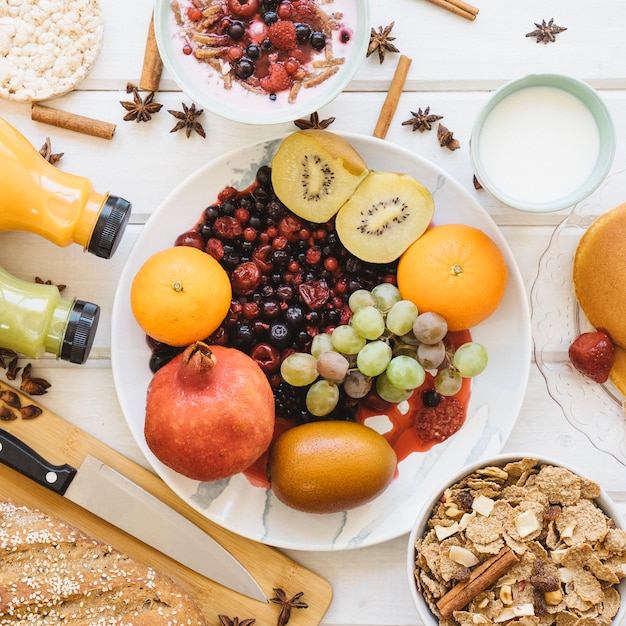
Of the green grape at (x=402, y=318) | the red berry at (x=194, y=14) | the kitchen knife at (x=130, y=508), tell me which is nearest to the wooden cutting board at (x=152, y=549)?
the kitchen knife at (x=130, y=508)

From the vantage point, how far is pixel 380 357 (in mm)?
1119

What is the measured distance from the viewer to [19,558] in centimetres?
114

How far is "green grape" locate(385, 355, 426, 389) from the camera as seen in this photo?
3.68 feet

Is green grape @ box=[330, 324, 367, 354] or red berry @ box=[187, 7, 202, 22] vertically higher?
red berry @ box=[187, 7, 202, 22]

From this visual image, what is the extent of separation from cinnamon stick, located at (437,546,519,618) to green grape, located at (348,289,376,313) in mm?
438

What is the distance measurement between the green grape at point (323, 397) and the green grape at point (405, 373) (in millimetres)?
95

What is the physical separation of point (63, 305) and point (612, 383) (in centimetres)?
97

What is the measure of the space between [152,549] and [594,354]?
0.85 m

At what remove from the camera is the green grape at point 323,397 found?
3.76ft

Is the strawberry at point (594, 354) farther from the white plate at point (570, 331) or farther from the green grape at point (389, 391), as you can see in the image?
the green grape at point (389, 391)

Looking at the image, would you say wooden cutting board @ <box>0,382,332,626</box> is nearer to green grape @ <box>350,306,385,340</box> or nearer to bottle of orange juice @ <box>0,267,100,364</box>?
bottle of orange juice @ <box>0,267,100,364</box>

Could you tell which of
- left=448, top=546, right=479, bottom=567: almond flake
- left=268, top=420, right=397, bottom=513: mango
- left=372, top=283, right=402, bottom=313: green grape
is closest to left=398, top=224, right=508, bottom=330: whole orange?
left=372, top=283, right=402, bottom=313: green grape

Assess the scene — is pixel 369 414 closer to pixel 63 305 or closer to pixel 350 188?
pixel 350 188

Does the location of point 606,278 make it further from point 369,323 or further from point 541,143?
point 369,323
